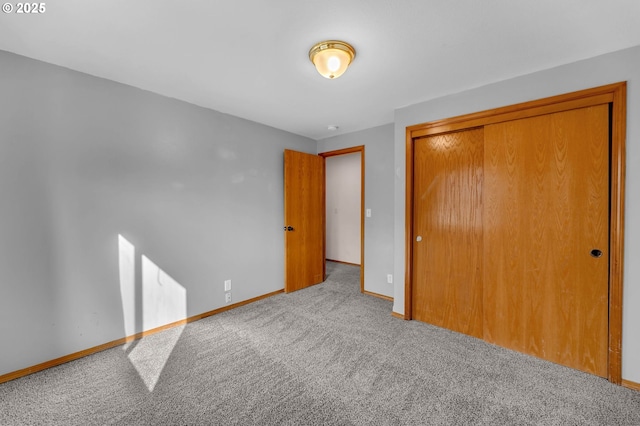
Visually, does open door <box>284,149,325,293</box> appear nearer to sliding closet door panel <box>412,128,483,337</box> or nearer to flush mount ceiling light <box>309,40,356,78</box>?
sliding closet door panel <box>412,128,483,337</box>

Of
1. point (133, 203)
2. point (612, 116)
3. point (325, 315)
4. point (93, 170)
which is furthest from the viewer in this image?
point (325, 315)

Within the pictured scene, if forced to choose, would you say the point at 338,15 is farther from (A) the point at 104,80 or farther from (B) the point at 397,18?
(A) the point at 104,80

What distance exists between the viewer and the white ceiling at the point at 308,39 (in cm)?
146

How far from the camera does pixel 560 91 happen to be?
2.04m

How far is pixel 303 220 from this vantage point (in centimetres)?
398

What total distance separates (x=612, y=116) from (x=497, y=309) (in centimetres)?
171

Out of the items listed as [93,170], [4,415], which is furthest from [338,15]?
[4,415]

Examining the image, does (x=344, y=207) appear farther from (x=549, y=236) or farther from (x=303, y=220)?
(x=549, y=236)

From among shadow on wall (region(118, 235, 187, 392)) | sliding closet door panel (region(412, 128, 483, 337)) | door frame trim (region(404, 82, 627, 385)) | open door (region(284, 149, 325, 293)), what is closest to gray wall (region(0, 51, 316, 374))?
shadow on wall (region(118, 235, 187, 392))

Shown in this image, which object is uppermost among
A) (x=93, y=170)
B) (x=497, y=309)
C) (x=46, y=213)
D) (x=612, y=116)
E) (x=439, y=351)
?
(x=612, y=116)

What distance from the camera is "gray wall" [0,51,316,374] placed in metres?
1.90

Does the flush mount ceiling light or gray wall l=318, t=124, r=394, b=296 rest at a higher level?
the flush mount ceiling light

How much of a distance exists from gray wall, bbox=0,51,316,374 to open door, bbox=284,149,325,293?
2.32 ft

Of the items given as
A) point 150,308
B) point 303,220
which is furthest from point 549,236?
point 150,308
